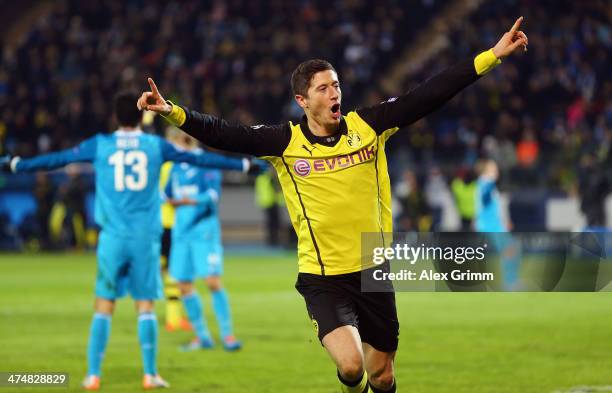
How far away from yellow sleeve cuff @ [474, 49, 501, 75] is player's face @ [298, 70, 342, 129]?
2.66 ft

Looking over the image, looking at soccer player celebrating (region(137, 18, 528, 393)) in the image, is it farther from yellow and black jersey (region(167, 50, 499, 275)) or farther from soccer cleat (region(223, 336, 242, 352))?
soccer cleat (region(223, 336, 242, 352))

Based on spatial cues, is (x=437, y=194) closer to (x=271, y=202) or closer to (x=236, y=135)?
(x=271, y=202)

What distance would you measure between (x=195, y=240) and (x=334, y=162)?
5.83 m

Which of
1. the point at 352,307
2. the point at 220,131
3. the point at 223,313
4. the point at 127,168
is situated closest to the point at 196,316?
the point at 223,313

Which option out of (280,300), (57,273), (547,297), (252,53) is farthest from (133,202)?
(252,53)

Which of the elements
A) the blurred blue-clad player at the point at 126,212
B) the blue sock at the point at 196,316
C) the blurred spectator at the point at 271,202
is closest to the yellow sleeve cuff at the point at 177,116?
the blurred blue-clad player at the point at 126,212

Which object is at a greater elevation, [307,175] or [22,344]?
[307,175]

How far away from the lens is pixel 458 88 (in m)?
6.45

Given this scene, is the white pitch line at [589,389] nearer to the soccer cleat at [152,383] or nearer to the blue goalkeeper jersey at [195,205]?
the soccer cleat at [152,383]

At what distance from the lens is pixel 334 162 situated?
6.72m

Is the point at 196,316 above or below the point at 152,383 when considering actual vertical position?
above

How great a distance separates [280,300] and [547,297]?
406cm

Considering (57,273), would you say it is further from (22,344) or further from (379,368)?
(379,368)

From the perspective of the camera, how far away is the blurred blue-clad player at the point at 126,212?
368 inches
